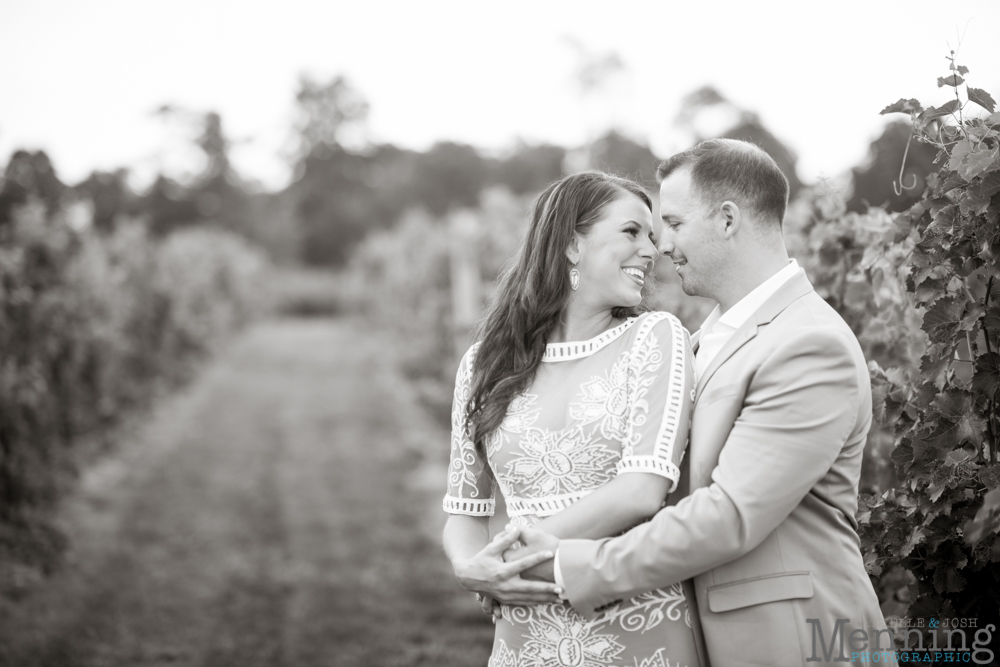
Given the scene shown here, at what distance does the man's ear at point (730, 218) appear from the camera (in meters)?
2.38

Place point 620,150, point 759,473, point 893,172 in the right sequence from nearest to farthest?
point 759,473 → point 893,172 → point 620,150

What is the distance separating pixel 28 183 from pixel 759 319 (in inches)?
314

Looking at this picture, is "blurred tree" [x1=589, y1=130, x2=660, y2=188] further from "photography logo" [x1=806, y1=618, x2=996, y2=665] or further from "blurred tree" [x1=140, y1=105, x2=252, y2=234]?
"blurred tree" [x1=140, y1=105, x2=252, y2=234]

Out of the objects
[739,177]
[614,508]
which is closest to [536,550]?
[614,508]

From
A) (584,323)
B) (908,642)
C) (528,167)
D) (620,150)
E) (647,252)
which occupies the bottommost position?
(908,642)

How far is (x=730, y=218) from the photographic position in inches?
94.6

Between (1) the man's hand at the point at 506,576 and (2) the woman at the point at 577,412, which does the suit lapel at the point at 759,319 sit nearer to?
(2) the woman at the point at 577,412

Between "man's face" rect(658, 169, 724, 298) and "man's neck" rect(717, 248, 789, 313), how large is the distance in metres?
0.05

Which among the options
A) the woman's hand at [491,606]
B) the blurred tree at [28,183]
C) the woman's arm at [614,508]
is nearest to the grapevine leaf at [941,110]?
the woman's arm at [614,508]

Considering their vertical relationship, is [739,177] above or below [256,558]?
above


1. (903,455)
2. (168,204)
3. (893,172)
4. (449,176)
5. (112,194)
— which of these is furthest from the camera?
(168,204)

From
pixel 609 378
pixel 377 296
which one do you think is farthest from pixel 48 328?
pixel 377 296

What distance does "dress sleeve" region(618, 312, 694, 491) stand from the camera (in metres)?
2.19

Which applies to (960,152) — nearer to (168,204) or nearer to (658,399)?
(658,399)
